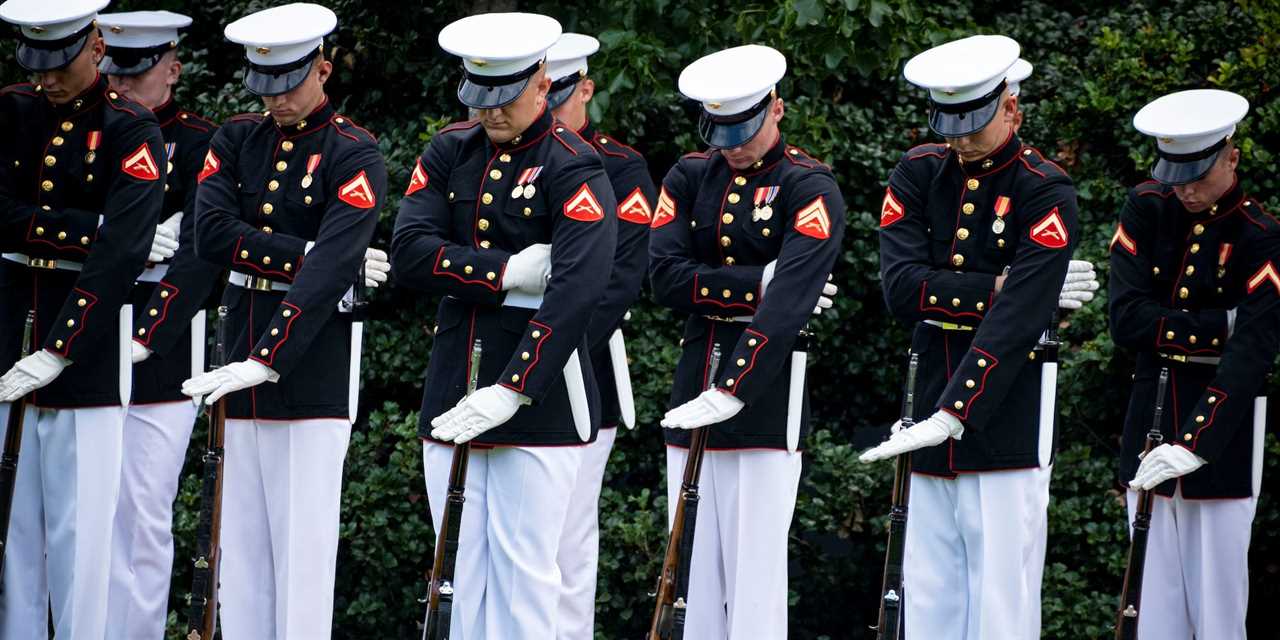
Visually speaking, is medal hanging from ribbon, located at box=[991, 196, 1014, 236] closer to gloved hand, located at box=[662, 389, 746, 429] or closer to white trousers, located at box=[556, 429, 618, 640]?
gloved hand, located at box=[662, 389, 746, 429]

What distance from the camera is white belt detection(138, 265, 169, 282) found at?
757cm

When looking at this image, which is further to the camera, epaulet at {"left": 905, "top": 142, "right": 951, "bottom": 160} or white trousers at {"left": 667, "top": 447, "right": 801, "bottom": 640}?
epaulet at {"left": 905, "top": 142, "right": 951, "bottom": 160}

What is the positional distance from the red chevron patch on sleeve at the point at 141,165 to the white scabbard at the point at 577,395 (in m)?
1.76

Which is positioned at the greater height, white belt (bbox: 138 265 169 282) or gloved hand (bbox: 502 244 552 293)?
white belt (bbox: 138 265 169 282)

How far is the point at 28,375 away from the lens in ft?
21.6

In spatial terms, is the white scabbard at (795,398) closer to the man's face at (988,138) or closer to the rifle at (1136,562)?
the man's face at (988,138)

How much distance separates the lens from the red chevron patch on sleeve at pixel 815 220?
6645 mm

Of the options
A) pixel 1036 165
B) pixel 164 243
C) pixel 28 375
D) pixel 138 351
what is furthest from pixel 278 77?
pixel 1036 165

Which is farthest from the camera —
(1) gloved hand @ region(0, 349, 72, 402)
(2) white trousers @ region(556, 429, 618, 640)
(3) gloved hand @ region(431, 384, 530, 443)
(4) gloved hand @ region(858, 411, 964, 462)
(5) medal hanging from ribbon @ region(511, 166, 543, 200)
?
(2) white trousers @ region(556, 429, 618, 640)

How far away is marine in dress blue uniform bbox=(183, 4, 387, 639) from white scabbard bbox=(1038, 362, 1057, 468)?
97.9 inches

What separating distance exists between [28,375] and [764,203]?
269 cm

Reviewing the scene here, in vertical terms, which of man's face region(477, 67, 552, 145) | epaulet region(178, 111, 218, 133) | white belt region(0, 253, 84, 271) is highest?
epaulet region(178, 111, 218, 133)

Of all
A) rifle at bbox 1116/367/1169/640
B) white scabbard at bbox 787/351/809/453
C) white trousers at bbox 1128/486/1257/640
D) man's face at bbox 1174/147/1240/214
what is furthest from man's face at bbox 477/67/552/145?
white trousers at bbox 1128/486/1257/640

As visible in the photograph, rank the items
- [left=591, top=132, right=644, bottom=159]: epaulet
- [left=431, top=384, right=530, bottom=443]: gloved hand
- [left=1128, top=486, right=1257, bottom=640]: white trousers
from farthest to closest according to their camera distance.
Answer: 1. [left=591, top=132, right=644, bottom=159]: epaulet
2. [left=1128, top=486, right=1257, bottom=640]: white trousers
3. [left=431, top=384, right=530, bottom=443]: gloved hand
